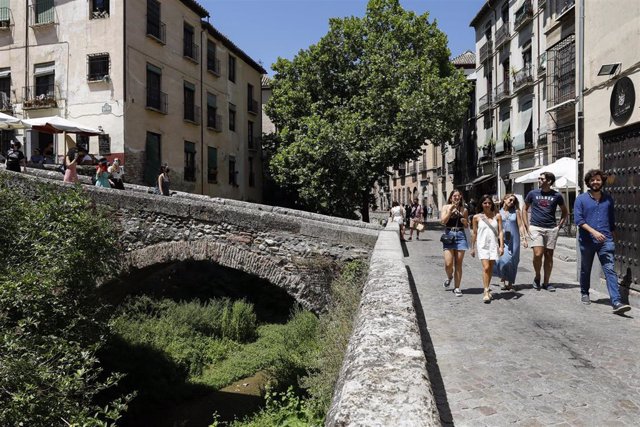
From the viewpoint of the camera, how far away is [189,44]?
2159cm

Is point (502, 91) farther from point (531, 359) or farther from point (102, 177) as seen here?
point (531, 359)

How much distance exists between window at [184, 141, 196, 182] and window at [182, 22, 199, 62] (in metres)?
3.82

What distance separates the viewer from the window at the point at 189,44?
69.5 ft

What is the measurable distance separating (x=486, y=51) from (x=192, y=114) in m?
16.9

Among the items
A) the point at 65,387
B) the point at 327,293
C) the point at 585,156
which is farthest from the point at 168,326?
the point at 585,156

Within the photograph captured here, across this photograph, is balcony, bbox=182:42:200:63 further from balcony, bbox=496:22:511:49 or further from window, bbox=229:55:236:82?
balcony, bbox=496:22:511:49

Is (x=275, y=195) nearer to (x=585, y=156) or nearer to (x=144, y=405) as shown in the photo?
(x=144, y=405)

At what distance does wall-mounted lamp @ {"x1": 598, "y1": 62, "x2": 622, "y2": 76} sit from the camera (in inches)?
258

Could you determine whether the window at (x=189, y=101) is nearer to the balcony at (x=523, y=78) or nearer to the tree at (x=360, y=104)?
the tree at (x=360, y=104)

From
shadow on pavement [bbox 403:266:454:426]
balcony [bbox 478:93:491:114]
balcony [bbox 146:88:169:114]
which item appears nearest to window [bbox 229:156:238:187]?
balcony [bbox 146:88:169:114]

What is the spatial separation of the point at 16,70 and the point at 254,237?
14892 millimetres

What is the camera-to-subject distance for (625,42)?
636cm

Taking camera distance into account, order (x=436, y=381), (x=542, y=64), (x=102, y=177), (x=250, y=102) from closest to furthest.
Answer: (x=436, y=381) → (x=102, y=177) → (x=542, y=64) → (x=250, y=102)

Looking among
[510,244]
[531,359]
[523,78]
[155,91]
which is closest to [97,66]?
[155,91]
